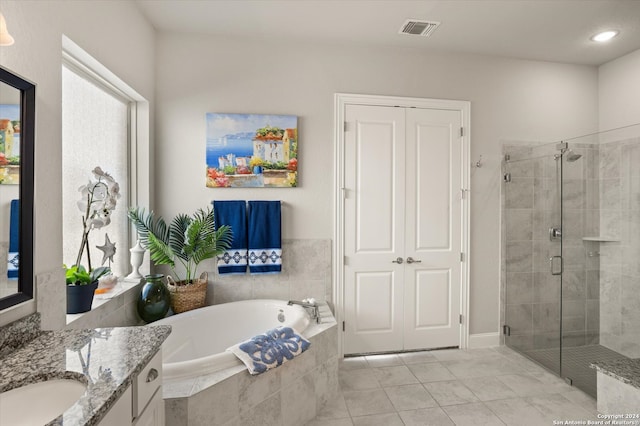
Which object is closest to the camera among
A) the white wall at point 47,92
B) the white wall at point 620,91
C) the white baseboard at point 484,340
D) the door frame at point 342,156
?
the white wall at point 47,92

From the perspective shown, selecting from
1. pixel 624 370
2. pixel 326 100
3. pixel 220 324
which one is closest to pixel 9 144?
pixel 220 324

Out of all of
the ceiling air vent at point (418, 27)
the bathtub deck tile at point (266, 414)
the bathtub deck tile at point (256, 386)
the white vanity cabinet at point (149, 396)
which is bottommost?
the bathtub deck tile at point (266, 414)

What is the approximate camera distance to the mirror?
1184 mm

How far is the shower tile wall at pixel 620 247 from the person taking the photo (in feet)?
7.74

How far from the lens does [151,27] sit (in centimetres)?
258

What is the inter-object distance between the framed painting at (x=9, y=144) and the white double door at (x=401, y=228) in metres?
2.13

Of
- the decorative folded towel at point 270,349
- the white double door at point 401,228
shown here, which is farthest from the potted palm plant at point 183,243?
the white double door at point 401,228

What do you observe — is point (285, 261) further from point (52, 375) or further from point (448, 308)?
point (52, 375)

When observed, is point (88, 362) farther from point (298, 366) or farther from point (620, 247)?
point (620, 247)

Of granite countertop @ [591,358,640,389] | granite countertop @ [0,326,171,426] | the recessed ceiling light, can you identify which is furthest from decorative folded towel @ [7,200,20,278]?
the recessed ceiling light

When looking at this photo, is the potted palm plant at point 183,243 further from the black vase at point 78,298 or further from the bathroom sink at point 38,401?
the bathroom sink at point 38,401

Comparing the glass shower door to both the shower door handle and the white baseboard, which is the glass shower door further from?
the white baseboard

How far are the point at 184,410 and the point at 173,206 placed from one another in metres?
1.64

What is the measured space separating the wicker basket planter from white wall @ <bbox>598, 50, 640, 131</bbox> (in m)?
3.98
